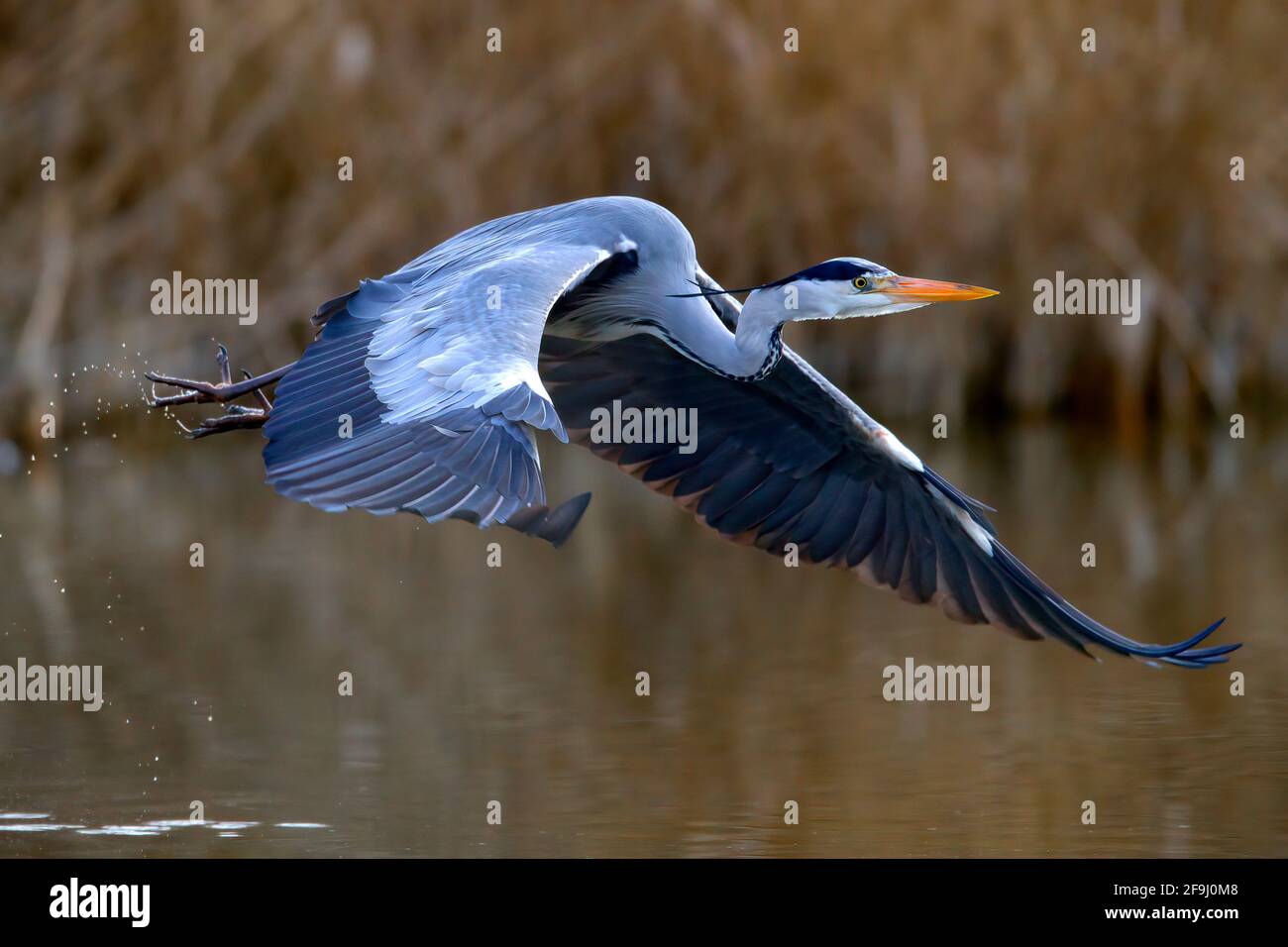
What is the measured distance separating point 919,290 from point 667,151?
8.29 m

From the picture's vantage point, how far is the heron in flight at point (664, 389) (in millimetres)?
5547

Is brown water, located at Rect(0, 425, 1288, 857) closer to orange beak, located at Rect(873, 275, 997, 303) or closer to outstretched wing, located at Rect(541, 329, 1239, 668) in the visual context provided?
outstretched wing, located at Rect(541, 329, 1239, 668)

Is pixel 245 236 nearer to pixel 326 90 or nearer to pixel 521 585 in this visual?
pixel 326 90

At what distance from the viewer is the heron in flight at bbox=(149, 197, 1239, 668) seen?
5547mm

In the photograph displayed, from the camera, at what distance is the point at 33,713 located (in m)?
8.48
